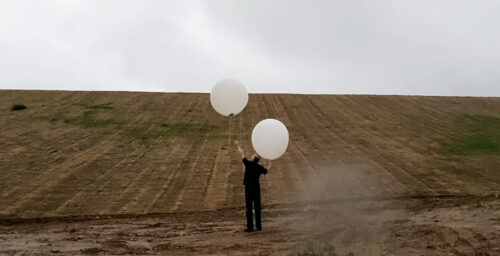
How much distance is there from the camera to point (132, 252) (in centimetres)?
973

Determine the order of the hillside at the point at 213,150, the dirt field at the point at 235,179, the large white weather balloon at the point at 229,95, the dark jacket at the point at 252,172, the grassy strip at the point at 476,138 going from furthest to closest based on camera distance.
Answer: the grassy strip at the point at 476,138, the hillside at the point at 213,150, the large white weather balloon at the point at 229,95, the dark jacket at the point at 252,172, the dirt field at the point at 235,179

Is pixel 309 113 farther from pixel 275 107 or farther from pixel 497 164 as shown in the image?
pixel 497 164

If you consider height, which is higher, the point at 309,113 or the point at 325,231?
the point at 309,113

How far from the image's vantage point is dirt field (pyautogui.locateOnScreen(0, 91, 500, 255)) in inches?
406

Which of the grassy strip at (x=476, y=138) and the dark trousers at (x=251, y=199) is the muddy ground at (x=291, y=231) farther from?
the grassy strip at (x=476, y=138)

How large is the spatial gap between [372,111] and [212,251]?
68.8ft

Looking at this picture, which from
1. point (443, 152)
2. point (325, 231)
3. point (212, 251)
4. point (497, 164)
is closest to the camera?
point (212, 251)

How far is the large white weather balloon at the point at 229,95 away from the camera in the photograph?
11289mm

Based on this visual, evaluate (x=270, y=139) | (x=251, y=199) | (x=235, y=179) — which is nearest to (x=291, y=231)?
(x=251, y=199)

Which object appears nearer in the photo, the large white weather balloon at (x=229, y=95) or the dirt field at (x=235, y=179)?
the dirt field at (x=235, y=179)

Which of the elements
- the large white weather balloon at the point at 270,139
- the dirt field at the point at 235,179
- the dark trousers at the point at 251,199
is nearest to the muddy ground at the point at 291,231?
the dirt field at the point at 235,179

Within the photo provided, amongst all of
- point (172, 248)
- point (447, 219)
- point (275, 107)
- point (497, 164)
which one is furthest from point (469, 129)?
point (172, 248)

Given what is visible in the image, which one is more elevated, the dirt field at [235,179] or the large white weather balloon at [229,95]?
the large white weather balloon at [229,95]

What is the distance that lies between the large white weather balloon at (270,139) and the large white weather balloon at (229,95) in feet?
2.74
